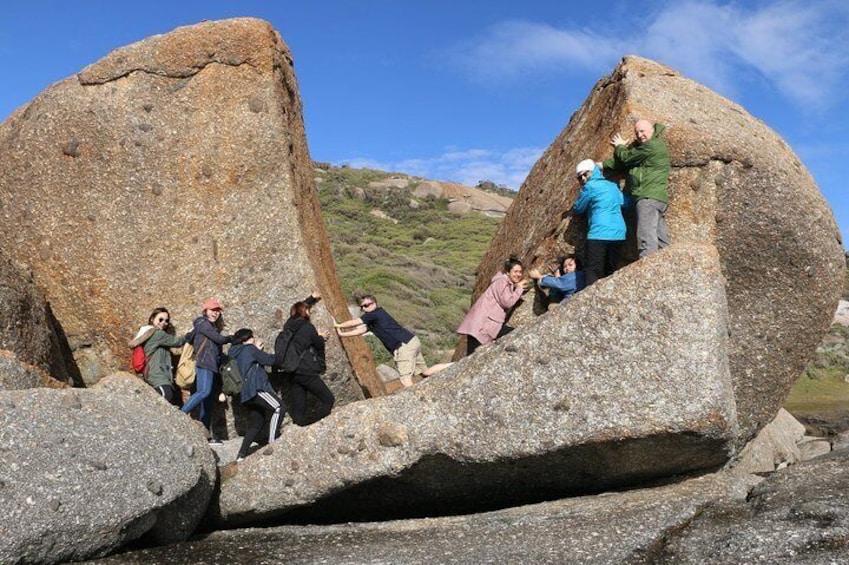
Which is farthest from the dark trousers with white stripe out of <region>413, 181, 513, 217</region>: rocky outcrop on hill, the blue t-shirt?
<region>413, 181, 513, 217</region>: rocky outcrop on hill

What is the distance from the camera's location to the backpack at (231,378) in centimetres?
861

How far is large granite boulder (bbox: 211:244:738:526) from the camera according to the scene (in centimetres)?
625

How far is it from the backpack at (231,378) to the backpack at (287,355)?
1.36ft

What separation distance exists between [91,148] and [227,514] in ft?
15.4

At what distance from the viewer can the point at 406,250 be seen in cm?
4609

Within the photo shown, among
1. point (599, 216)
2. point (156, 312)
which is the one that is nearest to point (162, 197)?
point (156, 312)

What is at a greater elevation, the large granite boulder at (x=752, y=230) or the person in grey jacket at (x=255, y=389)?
the large granite boulder at (x=752, y=230)

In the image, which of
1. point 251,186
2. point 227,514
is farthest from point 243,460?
point 251,186

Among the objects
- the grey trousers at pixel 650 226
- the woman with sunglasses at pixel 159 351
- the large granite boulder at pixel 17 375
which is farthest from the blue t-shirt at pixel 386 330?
the large granite boulder at pixel 17 375

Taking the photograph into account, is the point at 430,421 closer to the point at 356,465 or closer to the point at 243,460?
the point at 356,465

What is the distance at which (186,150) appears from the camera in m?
9.38

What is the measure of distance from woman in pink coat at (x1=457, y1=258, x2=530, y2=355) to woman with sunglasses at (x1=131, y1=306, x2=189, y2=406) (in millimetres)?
3015

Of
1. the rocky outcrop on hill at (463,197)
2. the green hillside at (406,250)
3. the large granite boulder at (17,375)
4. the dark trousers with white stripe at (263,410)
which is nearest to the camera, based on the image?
the large granite boulder at (17,375)

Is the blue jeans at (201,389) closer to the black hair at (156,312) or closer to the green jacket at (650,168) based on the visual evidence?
the black hair at (156,312)
